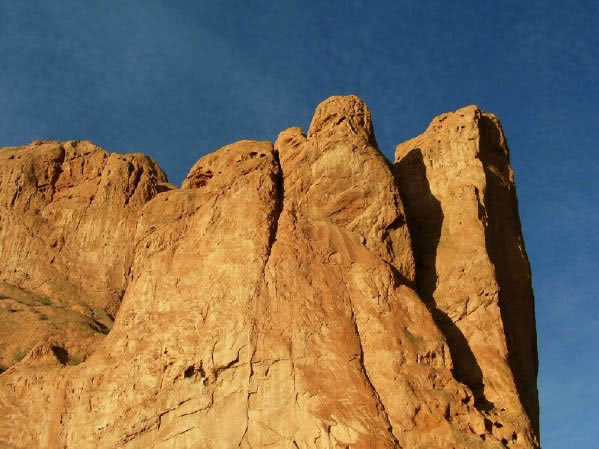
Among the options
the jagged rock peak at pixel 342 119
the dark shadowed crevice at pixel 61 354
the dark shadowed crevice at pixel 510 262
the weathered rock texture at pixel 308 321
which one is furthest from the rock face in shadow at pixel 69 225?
the dark shadowed crevice at pixel 510 262

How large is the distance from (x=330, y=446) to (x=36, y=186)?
3061 cm

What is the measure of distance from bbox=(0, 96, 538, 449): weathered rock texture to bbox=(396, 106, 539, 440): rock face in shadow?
0.32 ft

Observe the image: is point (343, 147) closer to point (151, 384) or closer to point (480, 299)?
point (480, 299)

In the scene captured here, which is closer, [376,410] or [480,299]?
[376,410]

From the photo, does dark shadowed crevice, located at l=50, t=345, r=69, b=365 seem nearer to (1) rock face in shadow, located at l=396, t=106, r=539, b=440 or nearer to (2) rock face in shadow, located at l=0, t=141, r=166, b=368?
(2) rock face in shadow, located at l=0, t=141, r=166, b=368

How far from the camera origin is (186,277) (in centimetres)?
3762

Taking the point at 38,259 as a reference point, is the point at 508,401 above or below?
below

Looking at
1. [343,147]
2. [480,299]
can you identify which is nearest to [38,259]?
[343,147]

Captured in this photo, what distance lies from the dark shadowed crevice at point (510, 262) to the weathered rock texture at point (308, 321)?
0.44ft

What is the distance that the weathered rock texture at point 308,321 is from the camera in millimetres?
31672

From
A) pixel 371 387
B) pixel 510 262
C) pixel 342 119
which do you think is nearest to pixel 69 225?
pixel 342 119

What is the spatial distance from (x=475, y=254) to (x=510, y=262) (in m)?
5.11

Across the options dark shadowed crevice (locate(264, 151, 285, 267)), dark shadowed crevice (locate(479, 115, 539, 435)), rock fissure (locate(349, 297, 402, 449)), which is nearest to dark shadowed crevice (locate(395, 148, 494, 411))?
dark shadowed crevice (locate(479, 115, 539, 435))

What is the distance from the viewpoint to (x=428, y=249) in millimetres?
40656
